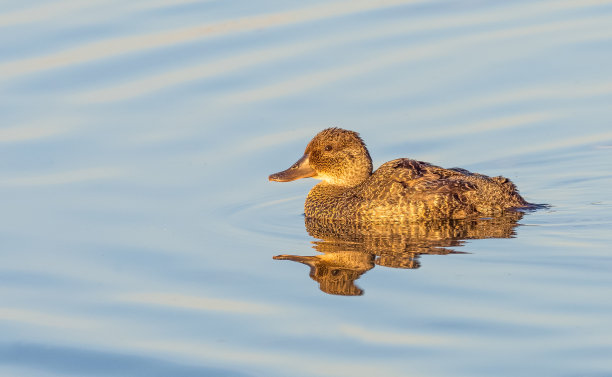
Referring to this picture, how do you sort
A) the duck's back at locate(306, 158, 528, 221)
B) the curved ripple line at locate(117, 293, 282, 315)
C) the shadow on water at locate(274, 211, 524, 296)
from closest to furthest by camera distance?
the curved ripple line at locate(117, 293, 282, 315) → the shadow on water at locate(274, 211, 524, 296) → the duck's back at locate(306, 158, 528, 221)

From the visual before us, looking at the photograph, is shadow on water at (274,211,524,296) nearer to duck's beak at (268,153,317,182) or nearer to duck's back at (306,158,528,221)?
duck's back at (306,158,528,221)

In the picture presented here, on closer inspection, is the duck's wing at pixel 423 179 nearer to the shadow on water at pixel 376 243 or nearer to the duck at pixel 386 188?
the duck at pixel 386 188

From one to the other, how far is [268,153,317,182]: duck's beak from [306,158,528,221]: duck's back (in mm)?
535

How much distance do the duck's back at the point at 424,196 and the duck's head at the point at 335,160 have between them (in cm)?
43

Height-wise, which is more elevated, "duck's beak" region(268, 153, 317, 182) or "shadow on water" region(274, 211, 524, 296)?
"duck's beak" region(268, 153, 317, 182)

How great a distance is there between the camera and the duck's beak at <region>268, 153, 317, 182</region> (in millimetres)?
10562

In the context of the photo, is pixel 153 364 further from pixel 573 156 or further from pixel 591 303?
pixel 573 156

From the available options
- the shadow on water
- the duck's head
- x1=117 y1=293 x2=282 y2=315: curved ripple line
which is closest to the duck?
the duck's head

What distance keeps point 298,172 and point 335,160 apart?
38cm

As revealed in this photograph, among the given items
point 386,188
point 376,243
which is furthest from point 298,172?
point 376,243

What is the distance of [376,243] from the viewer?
907 cm

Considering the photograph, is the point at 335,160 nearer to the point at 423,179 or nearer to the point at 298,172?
the point at 298,172

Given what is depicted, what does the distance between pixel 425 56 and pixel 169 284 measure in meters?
6.58

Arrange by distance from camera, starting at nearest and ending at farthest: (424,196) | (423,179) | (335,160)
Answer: (424,196)
(423,179)
(335,160)
